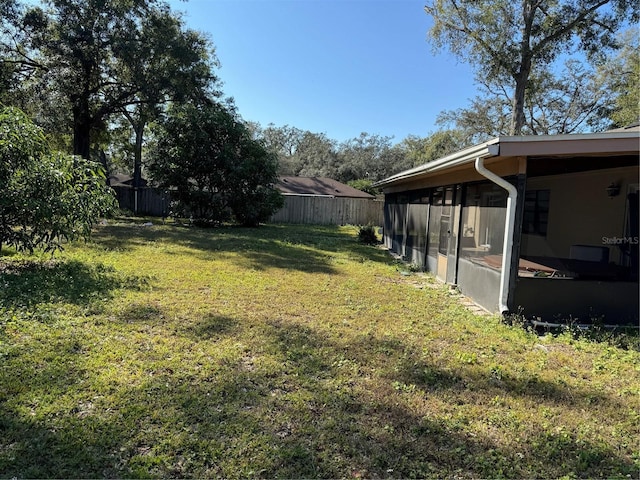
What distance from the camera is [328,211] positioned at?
74.9 ft

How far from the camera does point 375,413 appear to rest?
2725 millimetres

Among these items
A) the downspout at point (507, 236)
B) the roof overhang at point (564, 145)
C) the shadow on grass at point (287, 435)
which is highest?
the roof overhang at point (564, 145)

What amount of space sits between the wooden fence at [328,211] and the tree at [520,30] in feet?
31.4

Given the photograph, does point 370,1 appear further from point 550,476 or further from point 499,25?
point 550,476

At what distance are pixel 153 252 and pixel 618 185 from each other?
8643 mm

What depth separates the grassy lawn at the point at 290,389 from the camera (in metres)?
2.22

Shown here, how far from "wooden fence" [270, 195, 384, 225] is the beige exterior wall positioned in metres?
16.3

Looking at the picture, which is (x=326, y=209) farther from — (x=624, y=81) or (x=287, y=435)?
(x=287, y=435)

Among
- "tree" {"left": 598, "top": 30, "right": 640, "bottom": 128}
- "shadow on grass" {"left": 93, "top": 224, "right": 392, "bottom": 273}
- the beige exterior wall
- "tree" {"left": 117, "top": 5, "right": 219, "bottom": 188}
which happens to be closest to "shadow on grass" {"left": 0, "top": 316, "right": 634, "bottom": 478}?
the beige exterior wall

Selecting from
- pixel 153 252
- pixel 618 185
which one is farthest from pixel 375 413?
pixel 153 252

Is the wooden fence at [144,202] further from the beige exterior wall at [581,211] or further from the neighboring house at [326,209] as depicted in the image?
the beige exterior wall at [581,211]

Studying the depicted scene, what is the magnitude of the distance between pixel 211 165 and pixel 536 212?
1284 cm

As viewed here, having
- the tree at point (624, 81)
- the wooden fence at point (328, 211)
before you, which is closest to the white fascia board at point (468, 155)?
the tree at point (624, 81)

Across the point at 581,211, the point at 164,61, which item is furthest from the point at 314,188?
the point at 581,211
